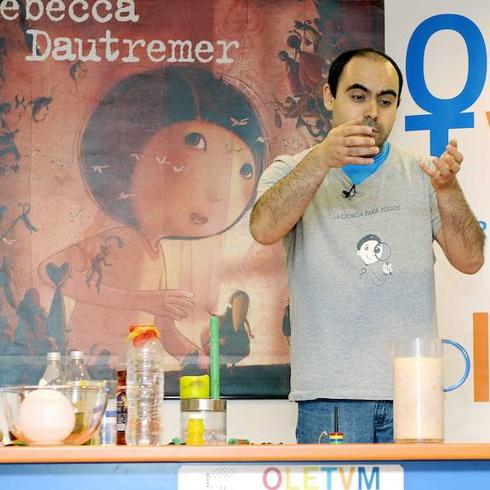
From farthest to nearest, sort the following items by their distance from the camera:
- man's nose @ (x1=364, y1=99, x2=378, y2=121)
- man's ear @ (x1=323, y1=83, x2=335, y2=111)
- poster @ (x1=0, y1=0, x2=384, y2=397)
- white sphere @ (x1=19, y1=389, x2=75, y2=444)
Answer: poster @ (x1=0, y1=0, x2=384, y2=397) < man's ear @ (x1=323, y1=83, x2=335, y2=111) < man's nose @ (x1=364, y1=99, x2=378, y2=121) < white sphere @ (x1=19, y1=389, x2=75, y2=444)

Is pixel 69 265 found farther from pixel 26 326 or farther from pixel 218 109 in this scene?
pixel 218 109

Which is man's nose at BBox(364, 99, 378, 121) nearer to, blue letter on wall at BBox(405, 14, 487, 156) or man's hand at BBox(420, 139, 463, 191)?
man's hand at BBox(420, 139, 463, 191)

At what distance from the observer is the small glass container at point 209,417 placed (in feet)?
6.19

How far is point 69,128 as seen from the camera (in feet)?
10.2

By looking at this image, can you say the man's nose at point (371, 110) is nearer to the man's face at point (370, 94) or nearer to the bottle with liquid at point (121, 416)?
the man's face at point (370, 94)

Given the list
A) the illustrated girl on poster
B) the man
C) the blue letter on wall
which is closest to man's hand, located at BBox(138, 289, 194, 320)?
the illustrated girl on poster

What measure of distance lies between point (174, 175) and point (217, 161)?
130 mm

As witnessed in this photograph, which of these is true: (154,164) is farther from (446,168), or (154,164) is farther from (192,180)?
(446,168)

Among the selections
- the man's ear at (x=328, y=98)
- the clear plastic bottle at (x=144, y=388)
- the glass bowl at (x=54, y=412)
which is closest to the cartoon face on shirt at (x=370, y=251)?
the man's ear at (x=328, y=98)

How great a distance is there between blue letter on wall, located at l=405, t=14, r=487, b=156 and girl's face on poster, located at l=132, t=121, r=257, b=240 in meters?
0.52

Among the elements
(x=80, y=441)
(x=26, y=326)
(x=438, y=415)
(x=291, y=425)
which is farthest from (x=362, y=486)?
(x=26, y=326)

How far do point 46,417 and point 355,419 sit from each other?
2.87 feet

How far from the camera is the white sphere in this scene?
161 centimetres

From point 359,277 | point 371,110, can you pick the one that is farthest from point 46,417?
point 371,110
